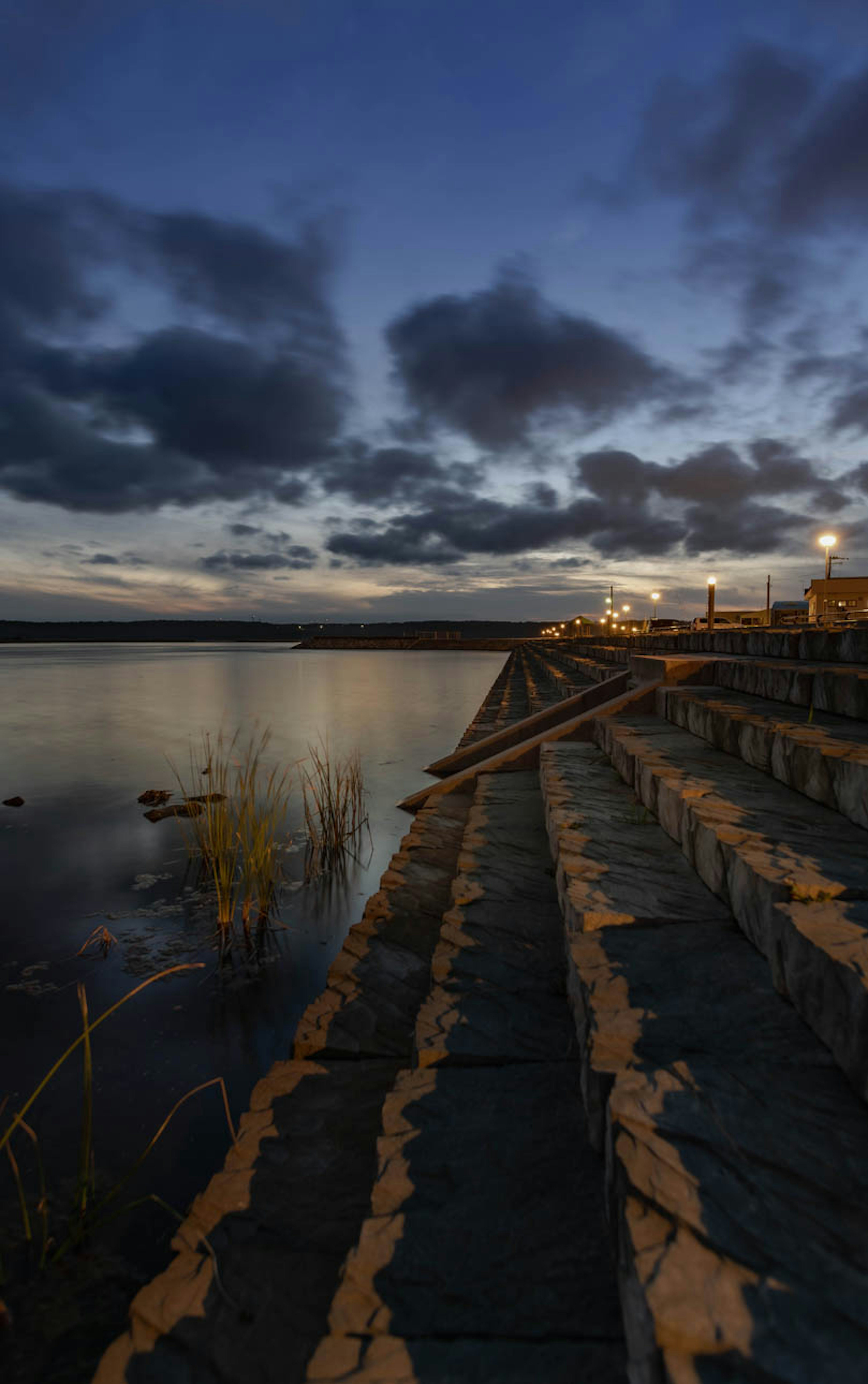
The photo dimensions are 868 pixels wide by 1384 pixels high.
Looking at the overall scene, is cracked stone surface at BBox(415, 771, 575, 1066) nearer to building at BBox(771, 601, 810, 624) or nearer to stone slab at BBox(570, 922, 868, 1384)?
stone slab at BBox(570, 922, 868, 1384)

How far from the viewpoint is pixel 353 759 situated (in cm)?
1131

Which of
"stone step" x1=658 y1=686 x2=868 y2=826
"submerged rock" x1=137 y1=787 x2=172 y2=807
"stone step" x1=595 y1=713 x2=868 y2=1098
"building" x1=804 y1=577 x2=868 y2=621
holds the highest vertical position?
"building" x1=804 y1=577 x2=868 y2=621

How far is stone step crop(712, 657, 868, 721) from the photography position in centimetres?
346

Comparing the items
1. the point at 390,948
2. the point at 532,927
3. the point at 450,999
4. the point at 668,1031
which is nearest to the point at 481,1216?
the point at 668,1031

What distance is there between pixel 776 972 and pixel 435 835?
10.7 ft

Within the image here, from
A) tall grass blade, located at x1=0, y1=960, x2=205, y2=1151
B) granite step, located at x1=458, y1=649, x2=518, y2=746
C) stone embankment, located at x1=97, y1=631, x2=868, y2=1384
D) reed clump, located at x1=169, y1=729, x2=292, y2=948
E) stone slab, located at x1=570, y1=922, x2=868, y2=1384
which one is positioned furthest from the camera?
granite step, located at x1=458, y1=649, x2=518, y2=746

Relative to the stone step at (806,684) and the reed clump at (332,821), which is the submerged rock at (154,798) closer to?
the reed clump at (332,821)

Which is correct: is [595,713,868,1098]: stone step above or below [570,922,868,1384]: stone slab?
above

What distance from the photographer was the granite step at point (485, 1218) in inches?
44.5

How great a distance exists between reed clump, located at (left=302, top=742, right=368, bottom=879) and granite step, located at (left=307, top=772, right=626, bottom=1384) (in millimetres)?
3643

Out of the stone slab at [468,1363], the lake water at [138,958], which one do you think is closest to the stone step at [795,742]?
the stone slab at [468,1363]

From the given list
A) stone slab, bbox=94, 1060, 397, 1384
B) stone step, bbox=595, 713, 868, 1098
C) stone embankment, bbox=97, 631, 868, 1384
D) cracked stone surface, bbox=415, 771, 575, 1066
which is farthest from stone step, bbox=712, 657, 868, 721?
stone slab, bbox=94, 1060, 397, 1384

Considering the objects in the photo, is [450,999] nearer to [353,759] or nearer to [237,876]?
[237,876]

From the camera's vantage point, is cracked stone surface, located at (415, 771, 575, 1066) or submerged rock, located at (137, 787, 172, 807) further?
submerged rock, located at (137, 787, 172, 807)
